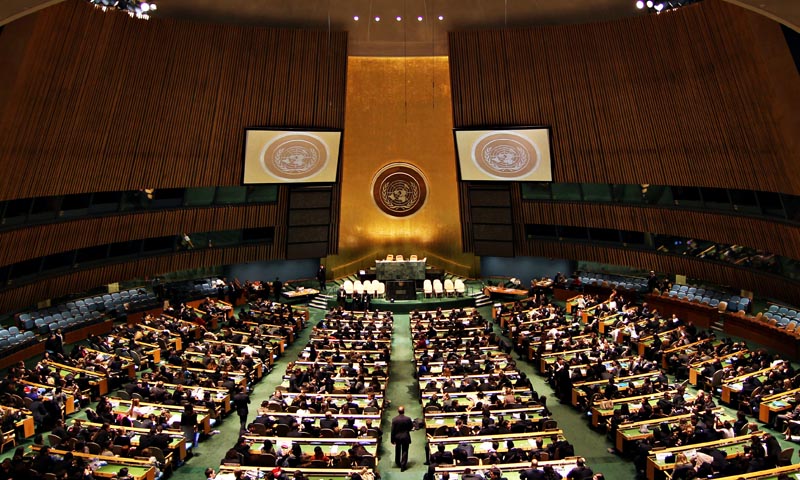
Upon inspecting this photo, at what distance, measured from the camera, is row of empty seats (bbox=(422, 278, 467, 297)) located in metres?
24.8

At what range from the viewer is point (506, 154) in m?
23.6

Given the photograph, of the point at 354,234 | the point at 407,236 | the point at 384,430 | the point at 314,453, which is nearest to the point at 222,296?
the point at 354,234

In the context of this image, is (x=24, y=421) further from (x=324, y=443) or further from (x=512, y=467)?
(x=512, y=467)

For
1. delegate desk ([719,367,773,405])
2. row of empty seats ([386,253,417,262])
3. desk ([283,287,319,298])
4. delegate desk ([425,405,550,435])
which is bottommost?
delegate desk ([425,405,550,435])

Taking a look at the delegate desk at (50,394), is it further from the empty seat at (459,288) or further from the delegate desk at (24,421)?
the empty seat at (459,288)

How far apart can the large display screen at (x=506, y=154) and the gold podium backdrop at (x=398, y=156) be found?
125 inches

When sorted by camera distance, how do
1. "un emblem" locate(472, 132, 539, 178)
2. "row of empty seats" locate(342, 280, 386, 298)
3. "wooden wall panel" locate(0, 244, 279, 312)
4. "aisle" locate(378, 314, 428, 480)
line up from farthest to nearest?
"row of empty seats" locate(342, 280, 386, 298)
"un emblem" locate(472, 132, 539, 178)
"wooden wall panel" locate(0, 244, 279, 312)
"aisle" locate(378, 314, 428, 480)

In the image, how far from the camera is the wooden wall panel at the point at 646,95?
15406mm

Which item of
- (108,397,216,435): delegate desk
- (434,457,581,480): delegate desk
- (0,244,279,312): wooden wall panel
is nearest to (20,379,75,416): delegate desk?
(108,397,216,435): delegate desk

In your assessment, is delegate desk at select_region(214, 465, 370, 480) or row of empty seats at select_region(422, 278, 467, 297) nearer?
delegate desk at select_region(214, 465, 370, 480)

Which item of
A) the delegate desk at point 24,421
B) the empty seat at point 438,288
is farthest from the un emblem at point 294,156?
the delegate desk at point 24,421

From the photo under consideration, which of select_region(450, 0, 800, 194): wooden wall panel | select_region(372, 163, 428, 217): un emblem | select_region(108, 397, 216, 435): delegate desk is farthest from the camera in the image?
select_region(372, 163, 428, 217): un emblem

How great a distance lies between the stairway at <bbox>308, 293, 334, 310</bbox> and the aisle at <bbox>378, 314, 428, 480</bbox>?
296 centimetres

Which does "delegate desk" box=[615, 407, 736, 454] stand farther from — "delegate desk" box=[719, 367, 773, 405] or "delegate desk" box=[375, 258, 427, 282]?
"delegate desk" box=[375, 258, 427, 282]
